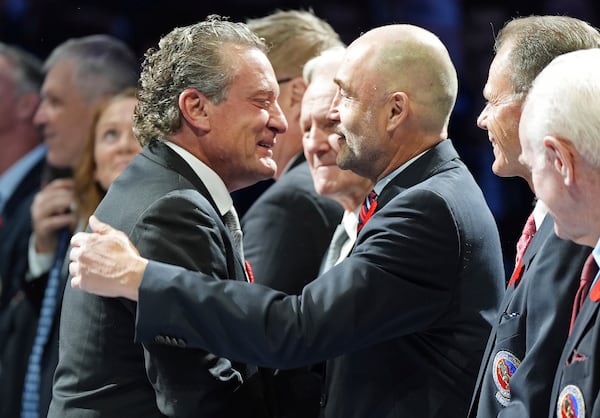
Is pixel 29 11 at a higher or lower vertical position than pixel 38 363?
higher

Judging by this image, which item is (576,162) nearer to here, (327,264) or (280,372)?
(280,372)

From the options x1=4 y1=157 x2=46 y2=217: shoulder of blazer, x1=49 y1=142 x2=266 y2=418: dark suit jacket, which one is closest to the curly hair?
x1=49 y1=142 x2=266 y2=418: dark suit jacket

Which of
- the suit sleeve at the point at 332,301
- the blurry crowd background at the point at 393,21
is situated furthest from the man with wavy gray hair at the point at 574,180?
the blurry crowd background at the point at 393,21

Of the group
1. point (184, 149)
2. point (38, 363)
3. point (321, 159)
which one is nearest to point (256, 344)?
point (184, 149)

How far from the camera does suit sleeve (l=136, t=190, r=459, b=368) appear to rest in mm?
2498

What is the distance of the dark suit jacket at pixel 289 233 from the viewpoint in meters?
3.52

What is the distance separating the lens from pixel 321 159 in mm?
3553

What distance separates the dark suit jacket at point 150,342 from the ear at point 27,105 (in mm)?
3304

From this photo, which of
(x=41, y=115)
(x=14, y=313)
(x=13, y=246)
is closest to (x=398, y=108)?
(x=14, y=313)

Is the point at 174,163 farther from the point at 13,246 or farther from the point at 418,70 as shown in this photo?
the point at 13,246

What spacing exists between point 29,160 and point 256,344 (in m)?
3.63

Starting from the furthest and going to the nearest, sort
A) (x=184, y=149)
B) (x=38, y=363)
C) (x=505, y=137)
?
(x=38, y=363) < (x=184, y=149) < (x=505, y=137)

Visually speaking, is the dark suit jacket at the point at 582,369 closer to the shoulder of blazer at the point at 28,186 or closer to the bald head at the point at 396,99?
the bald head at the point at 396,99

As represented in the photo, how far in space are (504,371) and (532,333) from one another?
140mm
